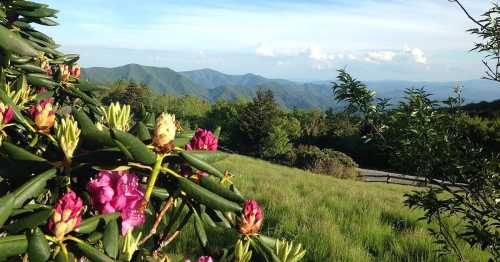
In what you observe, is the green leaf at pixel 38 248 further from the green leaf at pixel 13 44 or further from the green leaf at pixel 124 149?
the green leaf at pixel 13 44

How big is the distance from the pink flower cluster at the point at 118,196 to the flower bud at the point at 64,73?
3.36 ft

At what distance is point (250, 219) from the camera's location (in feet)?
3.36

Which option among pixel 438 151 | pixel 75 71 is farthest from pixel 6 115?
pixel 438 151

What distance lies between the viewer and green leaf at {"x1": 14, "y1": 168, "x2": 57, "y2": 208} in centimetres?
81

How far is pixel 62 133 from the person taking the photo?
3.07ft

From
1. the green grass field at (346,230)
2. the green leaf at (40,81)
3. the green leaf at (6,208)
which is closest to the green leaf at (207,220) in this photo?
the green leaf at (6,208)

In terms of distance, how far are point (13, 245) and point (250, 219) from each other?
1.57 feet

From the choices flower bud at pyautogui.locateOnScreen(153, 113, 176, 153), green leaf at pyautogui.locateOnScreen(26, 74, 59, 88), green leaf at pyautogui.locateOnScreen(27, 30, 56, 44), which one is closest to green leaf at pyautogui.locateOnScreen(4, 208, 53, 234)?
flower bud at pyautogui.locateOnScreen(153, 113, 176, 153)

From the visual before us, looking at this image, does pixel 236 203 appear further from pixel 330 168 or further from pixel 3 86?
pixel 330 168

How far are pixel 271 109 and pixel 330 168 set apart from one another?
24978mm

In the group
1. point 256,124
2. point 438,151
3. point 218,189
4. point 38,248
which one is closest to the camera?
point 38,248

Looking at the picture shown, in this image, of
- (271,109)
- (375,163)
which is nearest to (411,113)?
(375,163)

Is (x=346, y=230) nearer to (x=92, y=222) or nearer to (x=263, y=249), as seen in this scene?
(x=263, y=249)

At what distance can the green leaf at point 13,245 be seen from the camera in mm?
718
